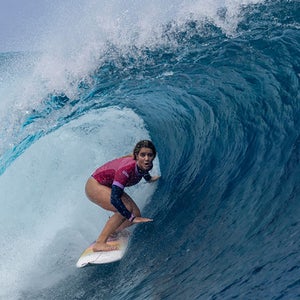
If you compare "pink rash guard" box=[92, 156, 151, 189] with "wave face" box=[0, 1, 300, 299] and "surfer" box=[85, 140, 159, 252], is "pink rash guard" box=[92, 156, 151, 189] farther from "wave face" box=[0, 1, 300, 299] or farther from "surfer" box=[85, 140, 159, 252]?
"wave face" box=[0, 1, 300, 299]

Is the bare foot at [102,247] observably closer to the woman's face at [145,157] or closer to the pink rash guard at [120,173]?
the pink rash guard at [120,173]

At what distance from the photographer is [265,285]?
2.81 meters

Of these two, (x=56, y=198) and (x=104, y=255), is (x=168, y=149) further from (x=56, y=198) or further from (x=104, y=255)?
(x=104, y=255)

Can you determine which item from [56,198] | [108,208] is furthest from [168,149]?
[108,208]

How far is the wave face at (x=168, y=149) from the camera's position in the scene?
3.86 meters

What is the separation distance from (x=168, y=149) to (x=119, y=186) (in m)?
3.43

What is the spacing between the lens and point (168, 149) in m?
8.22

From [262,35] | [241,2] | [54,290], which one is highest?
[241,2]

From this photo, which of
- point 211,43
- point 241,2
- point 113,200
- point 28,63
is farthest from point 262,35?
point 28,63

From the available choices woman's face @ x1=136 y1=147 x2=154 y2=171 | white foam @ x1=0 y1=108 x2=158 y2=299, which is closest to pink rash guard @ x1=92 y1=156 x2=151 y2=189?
woman's face @ x1=136 y1=147 x2=154 y2=171

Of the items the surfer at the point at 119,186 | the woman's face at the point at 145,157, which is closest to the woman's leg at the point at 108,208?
the surfer at the point at 119,186

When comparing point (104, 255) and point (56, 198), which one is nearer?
point (104, 255)

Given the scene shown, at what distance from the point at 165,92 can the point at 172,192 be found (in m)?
2.64

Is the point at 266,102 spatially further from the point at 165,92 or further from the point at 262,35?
the point at 165,92
